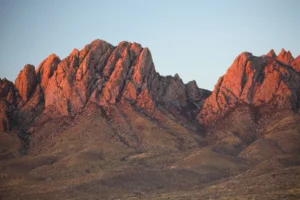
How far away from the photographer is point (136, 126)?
540ft

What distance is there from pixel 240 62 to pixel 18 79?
273ft

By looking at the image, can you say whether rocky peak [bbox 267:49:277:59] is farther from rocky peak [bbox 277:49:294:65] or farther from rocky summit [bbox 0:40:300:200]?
rocky peak [bbox 277:49:294:65]

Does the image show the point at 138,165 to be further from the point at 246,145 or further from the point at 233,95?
the point at 233,95

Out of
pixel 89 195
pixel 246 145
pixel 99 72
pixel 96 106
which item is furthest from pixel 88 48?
pixel 89 195

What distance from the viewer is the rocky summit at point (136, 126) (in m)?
123

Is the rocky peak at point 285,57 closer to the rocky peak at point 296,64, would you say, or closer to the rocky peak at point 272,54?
the rocky peak at point 272,54

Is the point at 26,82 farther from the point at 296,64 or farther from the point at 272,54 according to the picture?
the point at 296,64

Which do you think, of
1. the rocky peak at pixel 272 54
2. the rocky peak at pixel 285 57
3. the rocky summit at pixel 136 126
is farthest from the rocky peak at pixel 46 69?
the rocky peak at pixel 285 57

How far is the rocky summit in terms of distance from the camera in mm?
123312

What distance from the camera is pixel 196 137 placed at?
163875 mm

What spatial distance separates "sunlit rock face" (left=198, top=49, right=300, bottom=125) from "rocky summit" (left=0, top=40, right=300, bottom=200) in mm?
385

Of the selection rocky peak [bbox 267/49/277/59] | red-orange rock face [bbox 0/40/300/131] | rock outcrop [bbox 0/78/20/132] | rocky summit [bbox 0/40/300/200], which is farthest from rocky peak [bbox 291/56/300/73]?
rock outcrop [bbox 0/78/20/132]

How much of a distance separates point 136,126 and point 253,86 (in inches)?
1790

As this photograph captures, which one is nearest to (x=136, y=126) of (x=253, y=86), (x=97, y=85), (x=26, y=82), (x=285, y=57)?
(x=97, y=85)
